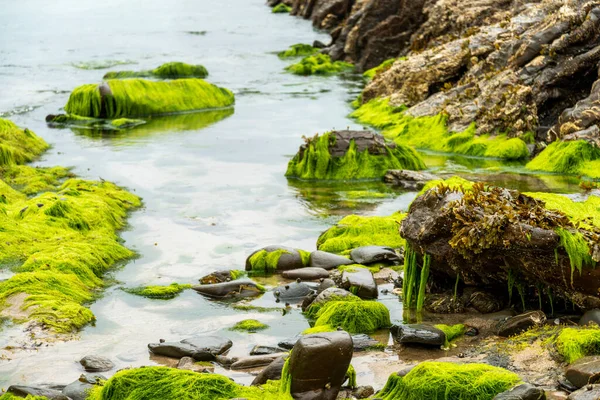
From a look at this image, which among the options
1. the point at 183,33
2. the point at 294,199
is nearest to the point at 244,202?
the point at 294,199

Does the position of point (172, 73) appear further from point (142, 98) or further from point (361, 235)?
point (361, 235)

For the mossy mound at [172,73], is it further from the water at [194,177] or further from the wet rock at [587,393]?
the wet rock at [587,393]

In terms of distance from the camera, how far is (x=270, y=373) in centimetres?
735

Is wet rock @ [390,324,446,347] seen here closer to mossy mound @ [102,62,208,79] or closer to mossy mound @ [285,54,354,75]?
mossy mound @ [285,54,354,75]

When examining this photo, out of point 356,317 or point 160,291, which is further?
point 160,291

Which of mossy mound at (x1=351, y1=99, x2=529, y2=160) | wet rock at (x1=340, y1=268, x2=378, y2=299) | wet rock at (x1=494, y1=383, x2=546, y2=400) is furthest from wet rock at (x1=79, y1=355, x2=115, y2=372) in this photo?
mossy mound at (x1=351, y1=99, x2=529, y2=160)

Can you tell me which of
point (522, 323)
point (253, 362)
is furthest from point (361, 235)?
point (253, 362)

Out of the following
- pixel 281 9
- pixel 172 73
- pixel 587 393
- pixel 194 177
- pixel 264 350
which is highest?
pixel 281 9

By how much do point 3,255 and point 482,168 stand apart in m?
9.49

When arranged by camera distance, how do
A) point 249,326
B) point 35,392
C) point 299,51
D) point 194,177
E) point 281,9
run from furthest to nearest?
point 281,9, point 299,51, point 194,177, point 249,326, point 35,392

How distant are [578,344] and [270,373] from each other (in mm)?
2572

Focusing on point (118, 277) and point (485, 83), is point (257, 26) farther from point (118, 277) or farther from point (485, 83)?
point (118, 277)

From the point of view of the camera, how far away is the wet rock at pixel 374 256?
11047 millimetres

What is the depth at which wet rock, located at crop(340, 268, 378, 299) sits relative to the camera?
9625 mm
